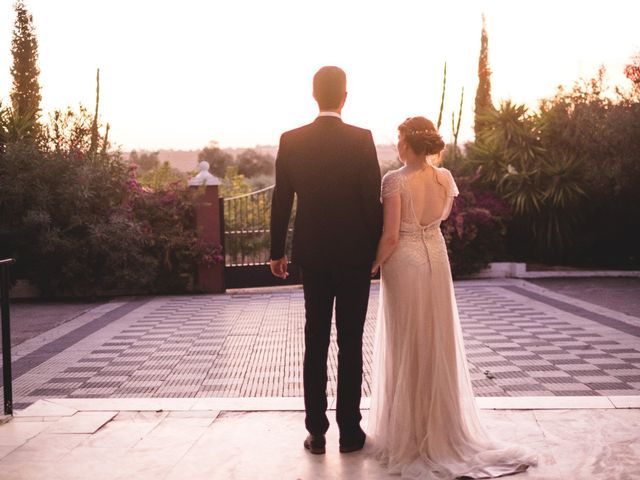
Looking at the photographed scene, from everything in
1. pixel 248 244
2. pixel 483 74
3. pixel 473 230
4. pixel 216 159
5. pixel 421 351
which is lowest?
pixel 421 351

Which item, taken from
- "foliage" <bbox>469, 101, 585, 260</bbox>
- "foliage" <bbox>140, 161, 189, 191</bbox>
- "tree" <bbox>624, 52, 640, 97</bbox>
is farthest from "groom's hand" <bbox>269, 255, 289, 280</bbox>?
"tree" <bbox>624, 52, 640, 97</bbox>

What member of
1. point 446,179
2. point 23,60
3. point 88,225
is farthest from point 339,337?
point 23,60

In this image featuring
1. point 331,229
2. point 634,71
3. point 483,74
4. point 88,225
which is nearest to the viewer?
point 331,229

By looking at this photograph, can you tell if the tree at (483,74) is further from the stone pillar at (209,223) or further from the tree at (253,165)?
the tree at (253,165)

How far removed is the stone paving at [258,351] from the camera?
6246 millimetres

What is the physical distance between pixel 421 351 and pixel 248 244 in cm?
1019

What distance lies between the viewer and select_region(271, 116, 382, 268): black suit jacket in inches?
163

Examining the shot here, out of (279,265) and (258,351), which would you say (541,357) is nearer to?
(258,351)

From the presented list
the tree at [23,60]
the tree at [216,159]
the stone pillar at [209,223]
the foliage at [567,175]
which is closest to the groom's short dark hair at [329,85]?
the stone pillar at [209,223]

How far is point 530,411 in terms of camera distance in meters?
4.89

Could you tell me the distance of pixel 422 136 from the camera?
4.16 m

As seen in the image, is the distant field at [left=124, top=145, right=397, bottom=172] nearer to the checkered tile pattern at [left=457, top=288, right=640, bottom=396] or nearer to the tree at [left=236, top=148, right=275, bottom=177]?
the tree at [left=236, top=148, right=275, bottom=177]

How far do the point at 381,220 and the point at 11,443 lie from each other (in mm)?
2256

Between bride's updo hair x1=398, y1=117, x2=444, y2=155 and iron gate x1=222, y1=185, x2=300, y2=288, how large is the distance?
9795mm
